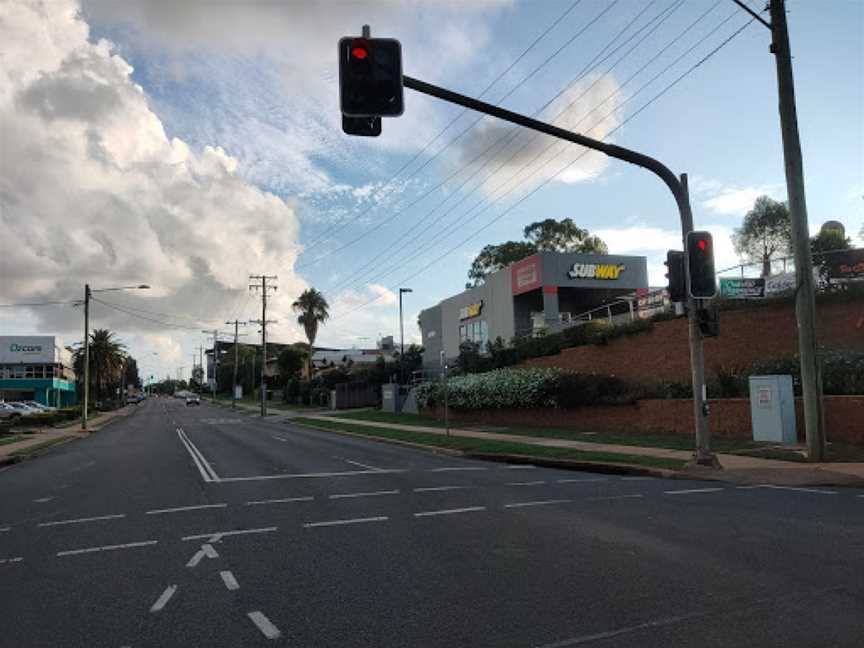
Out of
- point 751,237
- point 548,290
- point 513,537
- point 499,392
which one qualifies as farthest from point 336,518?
point 751,237

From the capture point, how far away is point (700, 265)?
44.8ft

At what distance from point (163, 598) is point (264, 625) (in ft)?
4.21

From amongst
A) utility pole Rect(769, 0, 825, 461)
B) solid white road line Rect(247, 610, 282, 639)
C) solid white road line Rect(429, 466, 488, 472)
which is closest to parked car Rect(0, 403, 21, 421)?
solid white road line Rect(429, 466, 488, 472)

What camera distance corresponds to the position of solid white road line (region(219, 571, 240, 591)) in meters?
6.31

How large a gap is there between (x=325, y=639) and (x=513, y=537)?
3590 mm

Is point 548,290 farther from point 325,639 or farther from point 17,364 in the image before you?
point 17,364

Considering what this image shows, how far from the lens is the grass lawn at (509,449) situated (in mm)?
15195

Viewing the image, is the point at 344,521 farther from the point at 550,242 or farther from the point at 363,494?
the point at 550,242

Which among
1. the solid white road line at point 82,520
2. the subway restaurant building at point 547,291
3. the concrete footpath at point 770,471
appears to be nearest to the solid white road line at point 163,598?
the solid white road line at point 82,520

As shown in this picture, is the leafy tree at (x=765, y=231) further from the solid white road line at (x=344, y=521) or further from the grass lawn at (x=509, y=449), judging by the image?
the solid white road line at (x=344, y=521)

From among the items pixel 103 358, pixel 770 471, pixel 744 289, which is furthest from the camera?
pixel 103 358

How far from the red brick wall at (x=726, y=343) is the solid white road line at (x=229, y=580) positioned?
1890 cm

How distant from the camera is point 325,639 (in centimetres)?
494

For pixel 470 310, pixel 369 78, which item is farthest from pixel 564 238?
pixel 369 78
